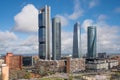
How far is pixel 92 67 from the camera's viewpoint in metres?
158

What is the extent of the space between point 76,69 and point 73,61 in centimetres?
535

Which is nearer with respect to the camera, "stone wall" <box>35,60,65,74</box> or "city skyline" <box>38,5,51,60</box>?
"stone wall" <box>35,60,65,74</box>

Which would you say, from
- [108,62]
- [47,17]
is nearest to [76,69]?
[108,62]

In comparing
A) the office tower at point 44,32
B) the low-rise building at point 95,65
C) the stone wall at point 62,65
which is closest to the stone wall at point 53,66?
the stone wall at point 62,65

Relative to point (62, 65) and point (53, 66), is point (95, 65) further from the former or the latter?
point (53, 66)

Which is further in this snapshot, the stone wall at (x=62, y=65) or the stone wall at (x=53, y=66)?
the stone wall at (x=53, y=66)

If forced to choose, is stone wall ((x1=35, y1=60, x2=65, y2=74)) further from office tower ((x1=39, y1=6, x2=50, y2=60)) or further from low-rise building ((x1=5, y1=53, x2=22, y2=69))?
office tower ((x1=39, y1=6, x2=50, y2=60))

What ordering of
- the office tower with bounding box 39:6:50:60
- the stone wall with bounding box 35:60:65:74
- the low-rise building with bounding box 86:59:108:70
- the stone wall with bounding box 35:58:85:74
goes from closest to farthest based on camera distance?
1. the stone wall with bounding box 35:58:85:74
2. the stone wall with bounding box 35:60:65:74
3. the low-rise building with bounding box 86:59:108:70
4. the office tower with bounding box 39:6:50:60

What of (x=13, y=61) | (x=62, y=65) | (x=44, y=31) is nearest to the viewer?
(x=13, y=61)

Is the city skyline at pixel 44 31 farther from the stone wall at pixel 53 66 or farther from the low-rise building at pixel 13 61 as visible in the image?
the low-rise building at pixel 13 61

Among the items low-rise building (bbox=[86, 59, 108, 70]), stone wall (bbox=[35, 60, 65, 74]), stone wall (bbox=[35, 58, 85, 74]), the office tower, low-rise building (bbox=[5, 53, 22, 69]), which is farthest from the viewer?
the office tower

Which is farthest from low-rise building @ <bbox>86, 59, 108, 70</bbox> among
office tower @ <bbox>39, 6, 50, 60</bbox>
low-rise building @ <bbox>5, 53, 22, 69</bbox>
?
low-rise building @ <bbox>5, 53, 22, 69</bbox>

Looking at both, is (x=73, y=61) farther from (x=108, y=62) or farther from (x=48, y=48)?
(x=48, y=48)

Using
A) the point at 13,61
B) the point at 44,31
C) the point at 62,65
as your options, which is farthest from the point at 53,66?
the point at 44,31
